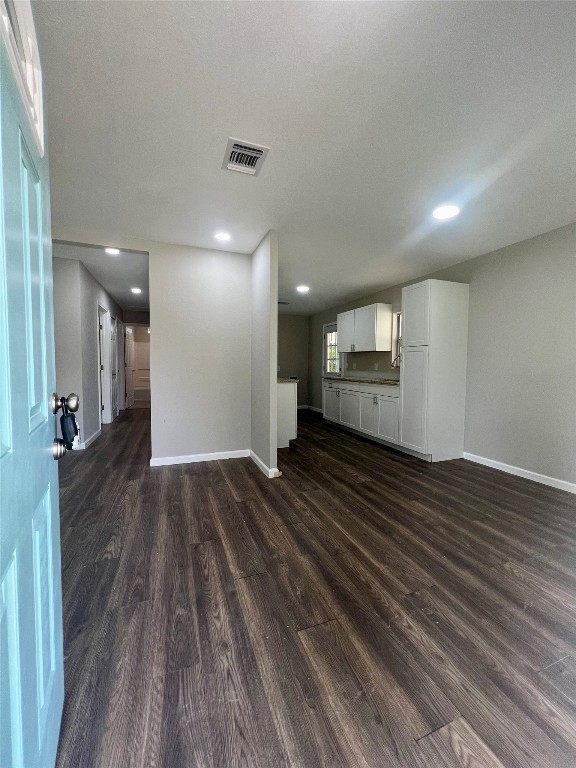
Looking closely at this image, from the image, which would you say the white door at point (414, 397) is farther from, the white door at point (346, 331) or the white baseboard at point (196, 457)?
the white baseboard at point (196, 457)

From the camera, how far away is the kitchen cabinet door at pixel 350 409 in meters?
5.08

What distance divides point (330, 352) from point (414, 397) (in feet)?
11.2

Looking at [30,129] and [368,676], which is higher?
[30,129]

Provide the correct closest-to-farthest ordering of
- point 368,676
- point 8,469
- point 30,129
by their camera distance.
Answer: point 8,469, point 30,129, point 368,676

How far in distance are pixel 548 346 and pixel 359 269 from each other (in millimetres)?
2376

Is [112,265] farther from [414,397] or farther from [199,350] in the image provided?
[414,397]

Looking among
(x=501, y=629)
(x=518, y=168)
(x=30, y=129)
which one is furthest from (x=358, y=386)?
(x=30, y=129)

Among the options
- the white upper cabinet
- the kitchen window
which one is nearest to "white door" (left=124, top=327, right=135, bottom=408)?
the kitchen window

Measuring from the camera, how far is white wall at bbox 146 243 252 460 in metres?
3.41

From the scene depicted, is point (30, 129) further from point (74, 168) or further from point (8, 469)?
point (74, 168)

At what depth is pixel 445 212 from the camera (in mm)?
2635

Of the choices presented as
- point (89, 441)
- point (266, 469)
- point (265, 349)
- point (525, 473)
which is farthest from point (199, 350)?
point (525, 473)

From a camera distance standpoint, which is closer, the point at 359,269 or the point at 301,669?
the point at 301,669

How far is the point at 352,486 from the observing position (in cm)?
297
